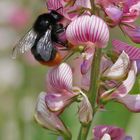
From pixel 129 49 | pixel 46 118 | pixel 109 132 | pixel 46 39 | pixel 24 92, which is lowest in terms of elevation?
pixel 24 92

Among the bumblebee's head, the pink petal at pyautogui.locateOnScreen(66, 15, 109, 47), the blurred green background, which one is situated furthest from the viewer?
the blurred green background

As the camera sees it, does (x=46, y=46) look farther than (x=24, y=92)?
No

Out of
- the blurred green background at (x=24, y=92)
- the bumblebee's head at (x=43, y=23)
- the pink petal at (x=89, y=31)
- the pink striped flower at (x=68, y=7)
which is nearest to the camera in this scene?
the pink petal at (x=89, y=31)

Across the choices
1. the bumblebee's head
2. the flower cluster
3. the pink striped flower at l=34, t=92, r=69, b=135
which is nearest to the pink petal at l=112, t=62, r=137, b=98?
the flower cluster

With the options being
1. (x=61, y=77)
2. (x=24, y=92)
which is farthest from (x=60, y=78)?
(x=24, y=92)

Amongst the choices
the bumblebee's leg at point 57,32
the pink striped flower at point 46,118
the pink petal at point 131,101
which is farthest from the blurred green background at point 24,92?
the bumblebee's leg at point 57,32

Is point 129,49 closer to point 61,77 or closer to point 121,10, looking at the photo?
point 121,10

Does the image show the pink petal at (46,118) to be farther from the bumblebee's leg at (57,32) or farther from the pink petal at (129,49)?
the pink petal at (129,49)

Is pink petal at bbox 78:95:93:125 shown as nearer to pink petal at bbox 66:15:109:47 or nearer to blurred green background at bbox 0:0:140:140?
pink petal at bbox 66:15:109:47
